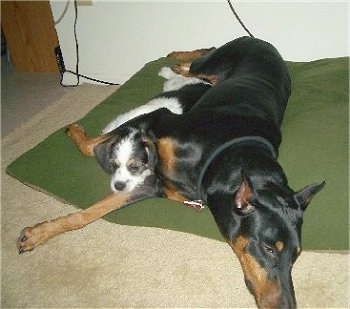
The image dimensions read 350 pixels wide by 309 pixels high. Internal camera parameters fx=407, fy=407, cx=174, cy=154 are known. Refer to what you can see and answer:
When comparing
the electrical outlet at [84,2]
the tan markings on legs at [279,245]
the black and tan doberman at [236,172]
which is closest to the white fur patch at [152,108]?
the black and tan doberman at [236,172]

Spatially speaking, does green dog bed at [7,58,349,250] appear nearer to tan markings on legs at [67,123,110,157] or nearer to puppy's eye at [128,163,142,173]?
tan markings on legs at [67,123,110,157]

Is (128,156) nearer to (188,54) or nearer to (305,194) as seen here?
(305,194)

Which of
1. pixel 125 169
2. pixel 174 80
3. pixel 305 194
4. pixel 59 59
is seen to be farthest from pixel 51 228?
pixel 59 59

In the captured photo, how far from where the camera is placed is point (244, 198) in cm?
184

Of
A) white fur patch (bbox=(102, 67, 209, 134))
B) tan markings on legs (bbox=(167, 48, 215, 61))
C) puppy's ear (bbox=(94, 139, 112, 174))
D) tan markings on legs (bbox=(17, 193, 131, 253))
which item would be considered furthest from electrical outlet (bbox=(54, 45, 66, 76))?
tan markings on legs (bbox=(17, 193, 131, 253))

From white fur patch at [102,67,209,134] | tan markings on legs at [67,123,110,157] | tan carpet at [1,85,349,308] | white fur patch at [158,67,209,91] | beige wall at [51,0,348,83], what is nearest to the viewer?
tan carpet at [1,85,349,308]

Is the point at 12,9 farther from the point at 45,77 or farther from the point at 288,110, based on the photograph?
the point at 288,110

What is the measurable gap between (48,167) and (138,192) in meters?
0.72

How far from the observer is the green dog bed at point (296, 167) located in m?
2.23

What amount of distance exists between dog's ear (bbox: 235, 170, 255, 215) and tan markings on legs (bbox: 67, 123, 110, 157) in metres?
1.20

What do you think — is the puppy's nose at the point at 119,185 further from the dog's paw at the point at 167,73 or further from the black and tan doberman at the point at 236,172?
the dog's paw at the point at 167,73

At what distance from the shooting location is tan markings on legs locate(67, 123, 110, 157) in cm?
279

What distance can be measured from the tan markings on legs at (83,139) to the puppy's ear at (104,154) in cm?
7

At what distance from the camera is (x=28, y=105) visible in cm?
469
